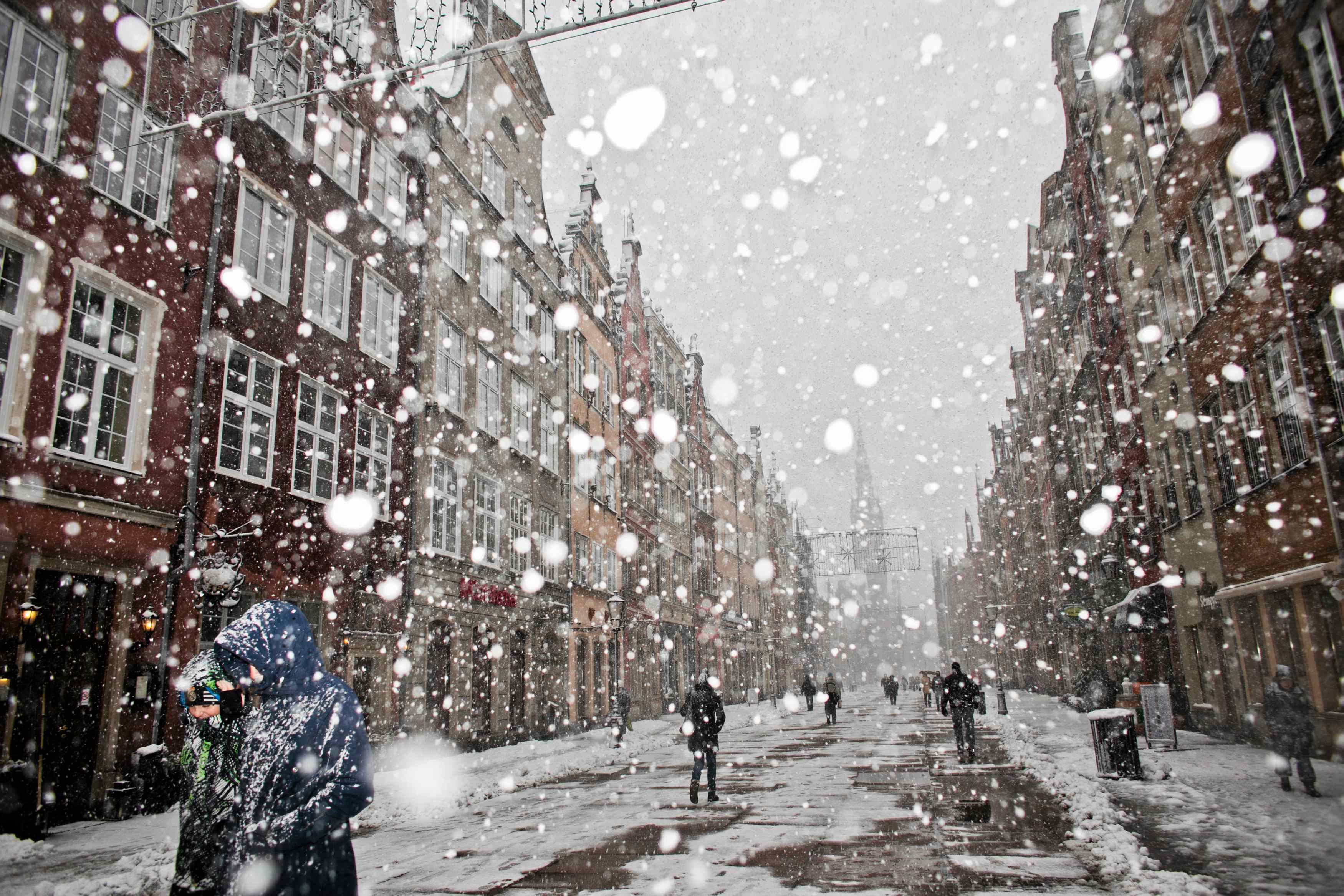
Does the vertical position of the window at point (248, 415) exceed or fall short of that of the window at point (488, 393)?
it falls short

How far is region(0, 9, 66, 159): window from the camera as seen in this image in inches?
430

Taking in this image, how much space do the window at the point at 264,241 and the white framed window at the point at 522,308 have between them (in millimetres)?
10367

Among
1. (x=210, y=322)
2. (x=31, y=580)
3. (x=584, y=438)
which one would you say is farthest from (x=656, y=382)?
(x=31, y=580)

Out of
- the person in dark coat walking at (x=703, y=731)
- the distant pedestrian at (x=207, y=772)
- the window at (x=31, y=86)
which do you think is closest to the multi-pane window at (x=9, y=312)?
the window at (x=31, y=86)

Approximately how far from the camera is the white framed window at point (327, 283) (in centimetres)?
1677

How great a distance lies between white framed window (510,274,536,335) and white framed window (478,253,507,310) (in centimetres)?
88

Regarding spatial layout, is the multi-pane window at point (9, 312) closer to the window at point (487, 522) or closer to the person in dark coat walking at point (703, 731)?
the person in dark coat walking at point (703, 731)

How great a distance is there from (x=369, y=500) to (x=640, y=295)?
26396mm

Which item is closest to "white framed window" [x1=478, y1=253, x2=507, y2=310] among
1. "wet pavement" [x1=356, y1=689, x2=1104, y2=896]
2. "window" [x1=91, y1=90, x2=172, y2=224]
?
"window" [x1=91, y1=90, x2=172, y2=224]

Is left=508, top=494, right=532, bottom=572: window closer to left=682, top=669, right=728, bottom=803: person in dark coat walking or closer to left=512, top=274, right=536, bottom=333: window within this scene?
left=512, top=274, right=536, bottom=333: window

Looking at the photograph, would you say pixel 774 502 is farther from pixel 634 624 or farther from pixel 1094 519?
pixel 1094 519

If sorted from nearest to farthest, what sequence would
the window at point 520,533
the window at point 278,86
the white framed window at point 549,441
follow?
the window at point 278,86
the window at point 520,533
the white framed window at point 549,441

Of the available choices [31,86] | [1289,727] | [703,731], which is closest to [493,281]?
[31,86]

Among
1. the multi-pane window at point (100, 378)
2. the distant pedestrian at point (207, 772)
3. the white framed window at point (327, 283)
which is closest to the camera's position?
the distant pedestrian at point (207, 772)
